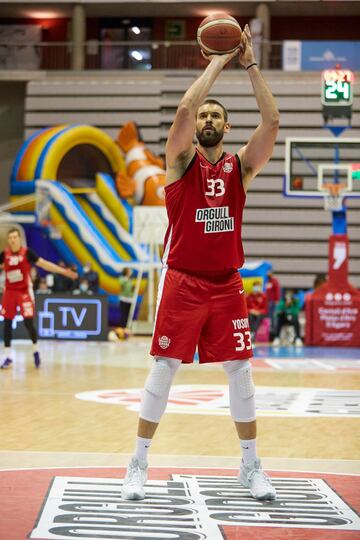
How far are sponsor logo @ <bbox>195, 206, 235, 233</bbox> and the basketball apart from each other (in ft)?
2.55

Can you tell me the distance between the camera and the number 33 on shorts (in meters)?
4.80

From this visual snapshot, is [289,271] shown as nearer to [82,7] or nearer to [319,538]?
[82,7]

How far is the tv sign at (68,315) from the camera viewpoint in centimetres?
1806

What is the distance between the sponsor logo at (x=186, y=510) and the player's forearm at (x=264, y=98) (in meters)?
1.83

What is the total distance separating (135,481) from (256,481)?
23.1 inches

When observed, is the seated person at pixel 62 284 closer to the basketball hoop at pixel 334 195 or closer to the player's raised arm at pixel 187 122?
the basketball hoop at pixel 334 195

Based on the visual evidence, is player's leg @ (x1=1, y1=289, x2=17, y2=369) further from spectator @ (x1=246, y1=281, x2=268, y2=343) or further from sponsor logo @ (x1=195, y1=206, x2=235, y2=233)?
sponsor logo @ (x1=195, y1=206, x2=235, y2=233)

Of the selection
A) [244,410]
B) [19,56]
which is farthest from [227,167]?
[19,56]

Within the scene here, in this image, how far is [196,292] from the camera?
4.79 metres

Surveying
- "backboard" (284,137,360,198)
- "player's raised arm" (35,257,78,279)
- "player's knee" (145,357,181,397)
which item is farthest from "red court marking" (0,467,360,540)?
"backboard" (284,137,360,198)

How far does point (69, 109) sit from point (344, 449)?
21.7 meters

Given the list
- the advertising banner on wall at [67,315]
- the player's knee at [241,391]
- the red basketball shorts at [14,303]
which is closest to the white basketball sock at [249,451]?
the player's knee at [241,391]

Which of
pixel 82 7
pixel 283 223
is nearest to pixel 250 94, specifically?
pixel 283 223

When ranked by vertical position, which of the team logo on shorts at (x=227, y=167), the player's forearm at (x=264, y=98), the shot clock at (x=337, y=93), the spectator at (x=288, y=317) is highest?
the shot clock at (x=337, y=93)
